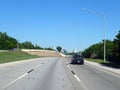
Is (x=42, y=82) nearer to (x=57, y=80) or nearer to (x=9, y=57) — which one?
(x=57, y=80)

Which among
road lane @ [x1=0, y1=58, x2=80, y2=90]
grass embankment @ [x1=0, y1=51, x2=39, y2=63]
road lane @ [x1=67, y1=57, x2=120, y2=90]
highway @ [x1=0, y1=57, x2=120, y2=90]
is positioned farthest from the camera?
grass embankment @ [x1=0, y1=51, x2=39, y2=63]

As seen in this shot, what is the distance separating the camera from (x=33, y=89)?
1541 centimetres

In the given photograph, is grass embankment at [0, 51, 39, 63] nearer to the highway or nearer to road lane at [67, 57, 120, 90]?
the highway

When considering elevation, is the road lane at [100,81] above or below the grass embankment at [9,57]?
below

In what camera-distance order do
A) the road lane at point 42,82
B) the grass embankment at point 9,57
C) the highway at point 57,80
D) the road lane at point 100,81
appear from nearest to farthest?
the road lane at point 42,82, the highway at point 57,80, the road lane at point 100,81, the grass embankment at point 9,57

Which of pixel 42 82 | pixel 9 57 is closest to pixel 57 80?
pixel 42 82

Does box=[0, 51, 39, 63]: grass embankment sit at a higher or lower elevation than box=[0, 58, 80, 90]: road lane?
higher

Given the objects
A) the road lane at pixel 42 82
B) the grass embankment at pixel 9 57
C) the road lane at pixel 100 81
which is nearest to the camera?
the road lane at pixel 42 82

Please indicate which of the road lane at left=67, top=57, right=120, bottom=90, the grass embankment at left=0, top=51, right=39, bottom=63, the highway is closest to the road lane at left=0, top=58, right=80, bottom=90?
the highway

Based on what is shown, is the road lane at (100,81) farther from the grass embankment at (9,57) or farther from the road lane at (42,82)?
the grass embankment at (9,57)

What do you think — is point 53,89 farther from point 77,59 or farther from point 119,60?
point 119,60

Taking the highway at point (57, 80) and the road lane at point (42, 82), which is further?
the highway at point (57, 80)

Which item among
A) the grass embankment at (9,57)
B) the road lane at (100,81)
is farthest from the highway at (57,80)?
the grass embankment at (9,57)

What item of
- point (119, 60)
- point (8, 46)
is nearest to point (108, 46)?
point (119, 60)
